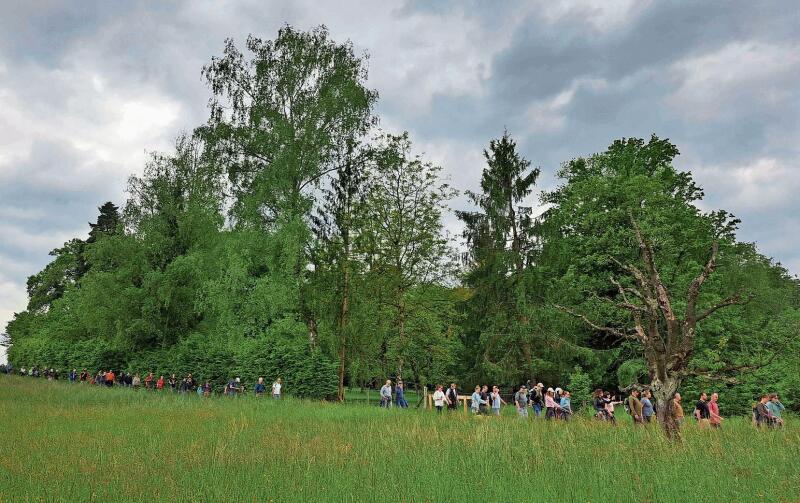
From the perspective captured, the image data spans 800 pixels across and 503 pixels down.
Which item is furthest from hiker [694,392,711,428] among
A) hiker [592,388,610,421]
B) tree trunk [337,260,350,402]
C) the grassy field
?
tree trunk [337,260,350,402]

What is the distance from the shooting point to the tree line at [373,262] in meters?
28.1

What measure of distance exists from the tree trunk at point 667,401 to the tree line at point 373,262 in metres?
16.4

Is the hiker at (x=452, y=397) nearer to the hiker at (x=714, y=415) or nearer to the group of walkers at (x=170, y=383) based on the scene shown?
the group of walkers at (x=170, y=383)

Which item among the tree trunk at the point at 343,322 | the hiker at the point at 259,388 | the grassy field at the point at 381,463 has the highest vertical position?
the tree trunk at the point at 343,322

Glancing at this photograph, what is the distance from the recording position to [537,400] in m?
23.9

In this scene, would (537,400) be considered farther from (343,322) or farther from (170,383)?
(170,383)

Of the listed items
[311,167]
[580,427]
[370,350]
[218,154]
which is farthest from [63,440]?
[218,154]

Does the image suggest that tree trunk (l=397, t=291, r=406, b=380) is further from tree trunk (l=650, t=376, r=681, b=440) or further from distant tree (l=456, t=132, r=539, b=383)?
tree trunk (l=650, t=376, r=681, b=440)

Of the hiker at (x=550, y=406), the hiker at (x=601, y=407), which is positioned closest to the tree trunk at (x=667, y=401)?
the hiker at (x=601, y=407)

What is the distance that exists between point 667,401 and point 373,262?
2215 cm

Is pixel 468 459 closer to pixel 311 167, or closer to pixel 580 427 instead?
pixel 580 427

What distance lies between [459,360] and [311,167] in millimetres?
13639

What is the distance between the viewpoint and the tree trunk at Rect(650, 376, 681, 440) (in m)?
10.8

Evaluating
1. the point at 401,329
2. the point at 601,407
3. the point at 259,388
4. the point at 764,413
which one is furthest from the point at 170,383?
the point at 764,413
